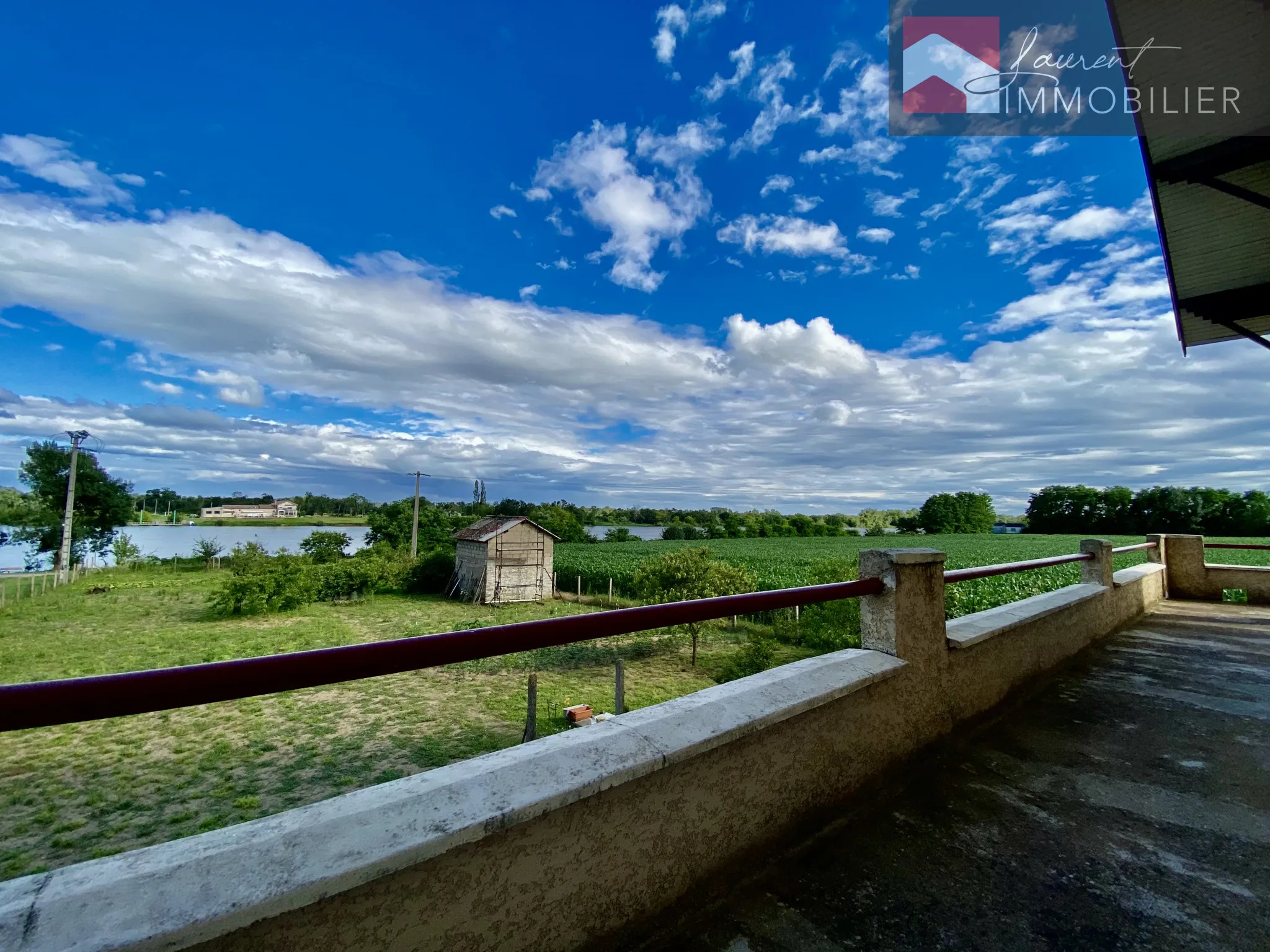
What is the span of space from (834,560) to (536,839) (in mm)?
17753

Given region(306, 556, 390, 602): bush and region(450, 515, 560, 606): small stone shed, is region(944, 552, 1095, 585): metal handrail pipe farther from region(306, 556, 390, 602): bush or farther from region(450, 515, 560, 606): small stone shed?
region(306, 556, 390, 602): bush

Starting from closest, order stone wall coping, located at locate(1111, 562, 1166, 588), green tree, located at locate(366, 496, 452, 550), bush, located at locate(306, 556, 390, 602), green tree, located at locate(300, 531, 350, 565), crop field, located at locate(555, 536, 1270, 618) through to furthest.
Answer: stone wall coping, located at locate(1111, 562, 1166, 588) → crop field, located at locate(555, 536, 1270, 618) → bush, located at locate(306, 556, 390, 602) → green tree, located at locate(300, 531, 350, 565) → green tree, located at locate(366, 496, 452, 550)

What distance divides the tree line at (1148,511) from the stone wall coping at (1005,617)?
5931cm

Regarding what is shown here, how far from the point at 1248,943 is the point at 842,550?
42.6 meters

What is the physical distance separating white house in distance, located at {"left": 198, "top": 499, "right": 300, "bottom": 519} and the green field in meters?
52.8

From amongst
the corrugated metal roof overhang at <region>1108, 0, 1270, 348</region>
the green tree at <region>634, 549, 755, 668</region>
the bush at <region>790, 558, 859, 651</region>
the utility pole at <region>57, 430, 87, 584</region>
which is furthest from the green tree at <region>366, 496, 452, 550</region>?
the corrugated metal roof overhang at <region>1108, 0, 1270, 348</region>

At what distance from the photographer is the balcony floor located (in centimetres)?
145

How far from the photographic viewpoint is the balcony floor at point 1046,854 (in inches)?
57.2

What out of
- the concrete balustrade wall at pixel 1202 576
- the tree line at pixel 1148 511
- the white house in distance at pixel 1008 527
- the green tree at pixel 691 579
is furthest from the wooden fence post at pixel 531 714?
the white house in distance at pixel 1008 527

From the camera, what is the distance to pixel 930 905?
1.56 m

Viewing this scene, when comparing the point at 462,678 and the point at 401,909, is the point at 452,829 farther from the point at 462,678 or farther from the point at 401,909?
the point at 462,678

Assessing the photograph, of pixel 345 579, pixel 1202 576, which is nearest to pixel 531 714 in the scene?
pixel 1202 576

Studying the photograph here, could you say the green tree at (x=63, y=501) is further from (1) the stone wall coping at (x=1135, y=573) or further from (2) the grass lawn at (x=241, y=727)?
(1) the stone wall coping at (x=1135, y=573)

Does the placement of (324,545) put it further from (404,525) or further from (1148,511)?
(1148,511)
